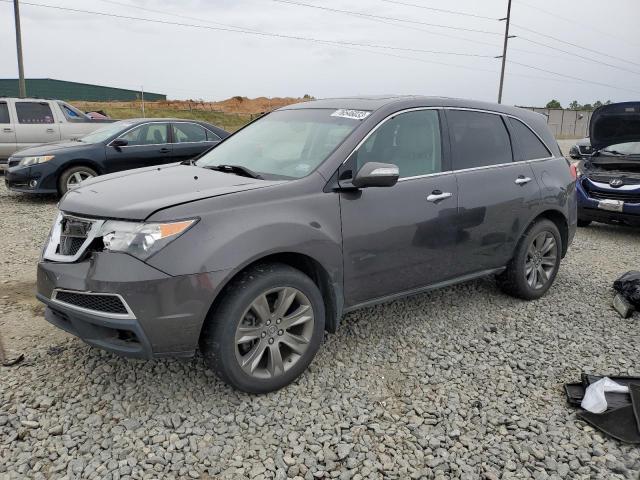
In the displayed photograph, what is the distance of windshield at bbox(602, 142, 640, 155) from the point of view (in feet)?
26.9

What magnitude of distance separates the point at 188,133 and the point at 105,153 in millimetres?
1653

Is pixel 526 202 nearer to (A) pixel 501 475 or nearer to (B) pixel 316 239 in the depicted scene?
(B) pixel 316 239

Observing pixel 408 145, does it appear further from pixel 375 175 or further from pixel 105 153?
pixel 105 153

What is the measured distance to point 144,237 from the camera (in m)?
2.71

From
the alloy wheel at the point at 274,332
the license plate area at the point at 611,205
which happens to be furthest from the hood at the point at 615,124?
the alloy wheel at the point at 274,332

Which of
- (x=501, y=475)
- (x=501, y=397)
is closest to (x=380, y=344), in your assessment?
(x=501, y=397)

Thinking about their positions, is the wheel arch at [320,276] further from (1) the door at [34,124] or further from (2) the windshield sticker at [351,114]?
(1) the door at [34,124]

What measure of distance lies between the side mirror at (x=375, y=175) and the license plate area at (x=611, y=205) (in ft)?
18.8

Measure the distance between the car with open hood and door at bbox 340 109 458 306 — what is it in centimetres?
489

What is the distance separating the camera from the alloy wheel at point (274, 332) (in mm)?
2969

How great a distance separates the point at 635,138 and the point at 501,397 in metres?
6.50

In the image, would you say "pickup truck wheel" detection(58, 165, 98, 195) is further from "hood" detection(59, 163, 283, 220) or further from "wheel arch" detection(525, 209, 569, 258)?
"wheel arch" detection(525, 209, 569, 258)

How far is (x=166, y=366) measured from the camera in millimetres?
3410

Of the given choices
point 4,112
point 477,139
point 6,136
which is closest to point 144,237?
point 477,139
